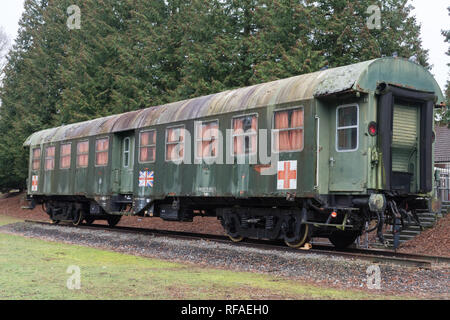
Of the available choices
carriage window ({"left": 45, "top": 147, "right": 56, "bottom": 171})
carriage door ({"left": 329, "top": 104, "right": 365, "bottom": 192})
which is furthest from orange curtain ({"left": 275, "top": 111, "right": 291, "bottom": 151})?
carriage window ({"left": 45, "top": 147, "right": 56, "bottom": 171})

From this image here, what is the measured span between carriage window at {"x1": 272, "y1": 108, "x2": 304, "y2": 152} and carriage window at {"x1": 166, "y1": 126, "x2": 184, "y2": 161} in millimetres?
3685

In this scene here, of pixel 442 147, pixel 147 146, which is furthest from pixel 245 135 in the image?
pixel 442 147

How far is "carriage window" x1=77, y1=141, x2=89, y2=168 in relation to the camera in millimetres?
19267

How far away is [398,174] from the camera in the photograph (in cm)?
1057

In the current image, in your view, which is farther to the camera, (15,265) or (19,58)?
(19,58)

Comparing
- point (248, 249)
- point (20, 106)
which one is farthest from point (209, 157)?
point (20, 106)

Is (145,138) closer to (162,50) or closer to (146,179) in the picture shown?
(146,179)

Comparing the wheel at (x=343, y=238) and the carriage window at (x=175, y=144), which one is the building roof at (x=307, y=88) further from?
the wheel at (x=343, y=238)

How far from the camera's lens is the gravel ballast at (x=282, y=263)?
7.92 metres

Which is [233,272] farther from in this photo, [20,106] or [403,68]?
[20,106]

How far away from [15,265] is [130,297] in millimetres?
3873

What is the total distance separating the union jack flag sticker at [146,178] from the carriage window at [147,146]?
15.6 inches

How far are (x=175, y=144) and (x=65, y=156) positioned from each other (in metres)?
7.71

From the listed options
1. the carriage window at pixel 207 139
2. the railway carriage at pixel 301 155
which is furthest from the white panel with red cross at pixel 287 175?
the carriage window at pixel 207 139
